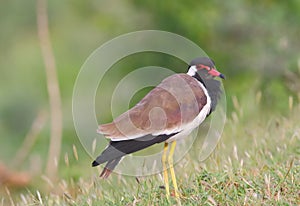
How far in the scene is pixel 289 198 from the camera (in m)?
5.86

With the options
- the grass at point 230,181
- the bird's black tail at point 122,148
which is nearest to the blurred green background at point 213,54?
the grass at point 230,181

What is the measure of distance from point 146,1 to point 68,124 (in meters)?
3.32

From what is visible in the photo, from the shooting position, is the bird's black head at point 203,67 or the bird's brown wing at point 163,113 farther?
the bird's black head at point 203,67

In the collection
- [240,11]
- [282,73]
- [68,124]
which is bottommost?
[68,124]

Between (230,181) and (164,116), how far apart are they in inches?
28.9

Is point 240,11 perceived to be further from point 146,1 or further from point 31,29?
point 31,29

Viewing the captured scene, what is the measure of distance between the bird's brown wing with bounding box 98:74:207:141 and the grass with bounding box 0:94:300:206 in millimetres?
529

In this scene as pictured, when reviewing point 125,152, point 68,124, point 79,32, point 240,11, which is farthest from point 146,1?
point 125,152

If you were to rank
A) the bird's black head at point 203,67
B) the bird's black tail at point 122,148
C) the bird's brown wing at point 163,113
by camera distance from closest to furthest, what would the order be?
the bird's black tail at point 122,148 → the bird's brown wing at point 163,113 → the bird's black head at point 203,67

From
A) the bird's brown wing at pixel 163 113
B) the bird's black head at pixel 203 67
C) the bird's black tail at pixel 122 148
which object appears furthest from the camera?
the bird's black head at pixel 203 67

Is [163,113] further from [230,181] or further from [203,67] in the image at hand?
[230,181]

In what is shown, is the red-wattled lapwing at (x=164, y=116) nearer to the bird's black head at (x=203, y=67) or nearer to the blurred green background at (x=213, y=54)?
the bird's black head at (x=203, y=67)

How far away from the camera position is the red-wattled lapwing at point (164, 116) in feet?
19.6

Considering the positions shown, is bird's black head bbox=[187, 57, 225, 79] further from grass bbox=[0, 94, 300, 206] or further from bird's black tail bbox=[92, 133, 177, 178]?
grass bbox=[0, 94, 300, 206]
